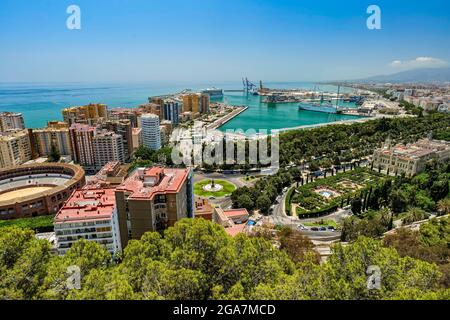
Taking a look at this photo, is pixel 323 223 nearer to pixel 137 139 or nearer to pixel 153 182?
pixel 153 182

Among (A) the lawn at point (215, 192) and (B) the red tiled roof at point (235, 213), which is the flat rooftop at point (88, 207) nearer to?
(B) the red tiled roof at point (235, 213)

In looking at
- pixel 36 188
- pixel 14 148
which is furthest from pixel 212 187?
pixel 14 148

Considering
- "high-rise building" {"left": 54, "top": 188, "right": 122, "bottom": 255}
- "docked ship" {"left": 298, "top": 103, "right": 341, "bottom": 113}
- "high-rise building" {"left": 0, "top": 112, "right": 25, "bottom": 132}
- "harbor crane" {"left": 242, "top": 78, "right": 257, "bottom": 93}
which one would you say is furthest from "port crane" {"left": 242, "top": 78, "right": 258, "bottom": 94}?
"high-rise building" {"left": 54, "top": 188, "right": 122, "bottom": 255}

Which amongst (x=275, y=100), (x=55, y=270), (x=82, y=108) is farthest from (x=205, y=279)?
(x=275, y=100)

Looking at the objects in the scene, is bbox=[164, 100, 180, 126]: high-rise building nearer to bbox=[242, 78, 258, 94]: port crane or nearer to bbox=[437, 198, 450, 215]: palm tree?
bbox=[437, 198, 450, 215]: palm tree

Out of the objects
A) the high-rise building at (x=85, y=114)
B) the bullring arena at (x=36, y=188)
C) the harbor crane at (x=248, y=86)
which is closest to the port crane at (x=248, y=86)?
the harbor crane at (x=248, y=86)
